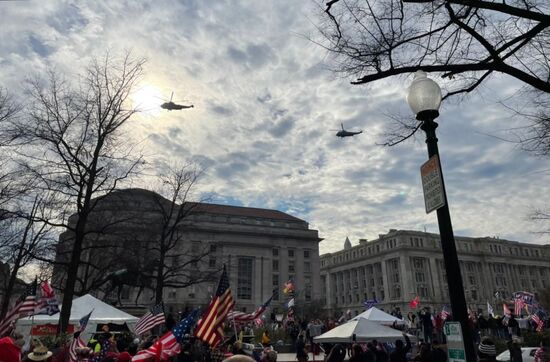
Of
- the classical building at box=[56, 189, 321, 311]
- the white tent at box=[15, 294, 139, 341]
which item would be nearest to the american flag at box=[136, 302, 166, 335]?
the white tent at box=[15, 294, 139, 341]

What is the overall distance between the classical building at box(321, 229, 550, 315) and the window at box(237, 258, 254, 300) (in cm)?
2534

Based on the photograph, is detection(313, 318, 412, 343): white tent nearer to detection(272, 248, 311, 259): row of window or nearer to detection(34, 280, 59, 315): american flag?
detection(34, 280, 59, 315): american flag

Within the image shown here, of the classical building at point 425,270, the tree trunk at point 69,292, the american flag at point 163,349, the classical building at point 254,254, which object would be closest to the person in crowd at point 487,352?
the american flag at point 163,349

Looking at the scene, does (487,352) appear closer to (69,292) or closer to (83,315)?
(69,292)

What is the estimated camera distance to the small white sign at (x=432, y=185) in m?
4.80

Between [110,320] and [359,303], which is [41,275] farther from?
[359,303]

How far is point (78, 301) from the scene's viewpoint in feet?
72.7

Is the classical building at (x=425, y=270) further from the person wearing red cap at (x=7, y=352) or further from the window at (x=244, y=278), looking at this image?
the person wearing red cap at (x=7, y=352)

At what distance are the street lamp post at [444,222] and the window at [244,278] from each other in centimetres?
8467

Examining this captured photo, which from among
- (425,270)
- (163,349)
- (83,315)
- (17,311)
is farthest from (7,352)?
(425,270)

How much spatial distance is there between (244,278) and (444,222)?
85.9 m

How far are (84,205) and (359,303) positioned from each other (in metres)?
120

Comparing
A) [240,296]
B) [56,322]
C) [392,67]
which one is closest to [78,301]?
[56,322]

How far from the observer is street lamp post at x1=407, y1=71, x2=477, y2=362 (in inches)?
171
